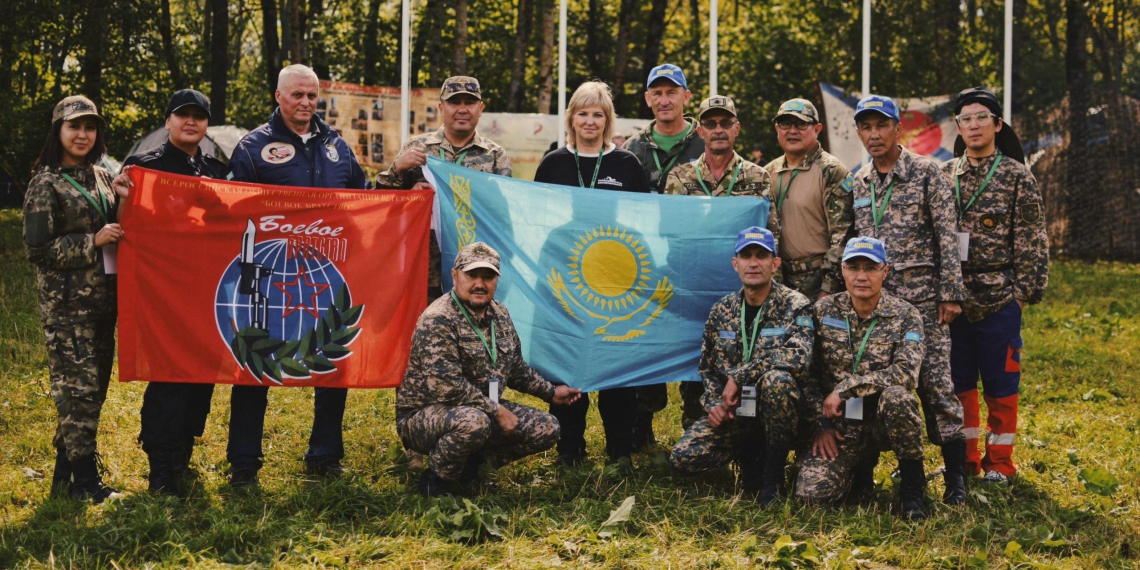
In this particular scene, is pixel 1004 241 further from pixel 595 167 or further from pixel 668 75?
pixel 595 167

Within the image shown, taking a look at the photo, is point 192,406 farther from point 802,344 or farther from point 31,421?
point 802,344

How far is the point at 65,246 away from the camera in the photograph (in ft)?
19.9

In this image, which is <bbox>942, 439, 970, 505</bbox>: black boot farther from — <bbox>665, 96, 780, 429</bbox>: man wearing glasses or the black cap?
the black cap

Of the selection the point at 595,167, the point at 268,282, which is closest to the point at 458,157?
the point at 595,167

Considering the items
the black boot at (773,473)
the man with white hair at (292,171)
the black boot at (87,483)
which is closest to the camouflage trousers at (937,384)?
the black boot at (773,473)

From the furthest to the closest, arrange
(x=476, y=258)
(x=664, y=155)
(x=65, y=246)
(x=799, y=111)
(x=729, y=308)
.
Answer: (x=664, y=155)
(x=799, y=111)
(x=729, y=308)
(x=476, y=258)
(x=65, y=246)

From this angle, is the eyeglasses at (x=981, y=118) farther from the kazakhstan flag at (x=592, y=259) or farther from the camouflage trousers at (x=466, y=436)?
the camouflage trousers at (x=466, y=436)

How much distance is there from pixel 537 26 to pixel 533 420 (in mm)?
22622

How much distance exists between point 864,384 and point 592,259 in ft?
6.36

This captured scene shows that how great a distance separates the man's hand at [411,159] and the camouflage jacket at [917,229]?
9.33ft

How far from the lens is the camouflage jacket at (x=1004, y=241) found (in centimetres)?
697

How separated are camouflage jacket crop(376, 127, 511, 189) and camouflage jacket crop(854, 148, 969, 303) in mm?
2434

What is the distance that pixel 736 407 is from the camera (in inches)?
257

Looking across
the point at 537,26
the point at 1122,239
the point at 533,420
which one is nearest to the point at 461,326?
the point at 533,420
